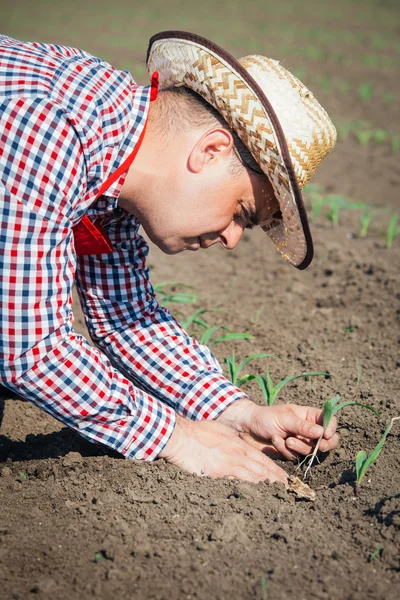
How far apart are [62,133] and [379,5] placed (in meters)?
18.5

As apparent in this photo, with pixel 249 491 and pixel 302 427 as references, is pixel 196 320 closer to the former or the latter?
pixel 302 427

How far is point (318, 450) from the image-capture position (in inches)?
87.2

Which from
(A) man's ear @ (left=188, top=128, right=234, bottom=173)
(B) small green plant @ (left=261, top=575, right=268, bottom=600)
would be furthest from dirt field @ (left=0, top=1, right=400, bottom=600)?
(A) man's ear @ (left=188, top=128, right=234, bottom=173)

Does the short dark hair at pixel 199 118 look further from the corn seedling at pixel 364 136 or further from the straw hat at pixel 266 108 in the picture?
the corn seedling at pixel 364 136

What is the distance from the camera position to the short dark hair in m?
1.93

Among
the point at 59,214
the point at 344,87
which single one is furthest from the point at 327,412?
the point at 344,87

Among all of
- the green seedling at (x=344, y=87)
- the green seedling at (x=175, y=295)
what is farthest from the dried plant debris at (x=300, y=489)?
the green seedling at (x=344, y=87)

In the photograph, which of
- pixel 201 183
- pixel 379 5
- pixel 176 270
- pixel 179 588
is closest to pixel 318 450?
pixel 179 588

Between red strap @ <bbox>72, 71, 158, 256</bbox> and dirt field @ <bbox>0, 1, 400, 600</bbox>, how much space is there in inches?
26.8

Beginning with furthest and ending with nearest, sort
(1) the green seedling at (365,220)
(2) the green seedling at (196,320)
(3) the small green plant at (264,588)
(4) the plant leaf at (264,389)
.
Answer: (1) the green seedling at (365,220) → (2) the green seedling at (196,320) → (4) the plant leaf at (264,389) → (3) the small green plant at (264,588)

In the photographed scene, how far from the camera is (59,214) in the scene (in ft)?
5.68

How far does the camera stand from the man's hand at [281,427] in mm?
2154

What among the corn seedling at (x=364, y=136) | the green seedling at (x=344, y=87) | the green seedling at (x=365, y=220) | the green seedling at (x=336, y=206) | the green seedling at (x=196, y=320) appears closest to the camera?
the green seedling at (x=196, y=320)

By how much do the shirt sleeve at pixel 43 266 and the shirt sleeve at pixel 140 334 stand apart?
47 cm
